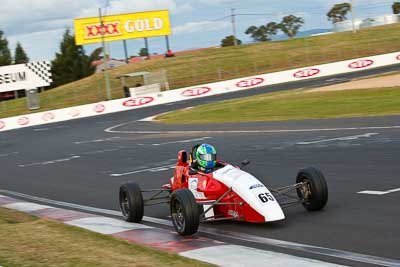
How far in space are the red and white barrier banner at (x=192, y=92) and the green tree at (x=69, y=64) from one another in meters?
47.6

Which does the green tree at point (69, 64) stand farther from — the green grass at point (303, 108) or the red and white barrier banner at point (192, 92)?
the green grass at point (303, 108)

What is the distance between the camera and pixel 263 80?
59.3m

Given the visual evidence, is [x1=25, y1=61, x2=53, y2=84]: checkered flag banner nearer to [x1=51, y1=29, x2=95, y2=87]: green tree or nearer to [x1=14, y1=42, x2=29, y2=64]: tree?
[x1=51, y1=29, x2=95, y2=87]: green tree

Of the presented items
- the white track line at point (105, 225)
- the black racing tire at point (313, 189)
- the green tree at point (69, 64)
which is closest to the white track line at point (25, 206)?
the white track line at point (105, 225)

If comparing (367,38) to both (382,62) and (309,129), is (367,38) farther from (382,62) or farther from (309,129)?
(309,129)

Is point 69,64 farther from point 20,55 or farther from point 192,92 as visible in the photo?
point 192,92

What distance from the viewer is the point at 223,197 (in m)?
9.32

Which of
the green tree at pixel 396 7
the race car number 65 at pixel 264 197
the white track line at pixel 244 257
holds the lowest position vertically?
the white track line at pixel 244 257

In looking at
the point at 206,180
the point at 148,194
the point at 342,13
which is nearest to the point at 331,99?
the point at 148,194

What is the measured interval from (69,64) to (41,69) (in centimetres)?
1484

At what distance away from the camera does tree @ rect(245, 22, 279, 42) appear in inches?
6216

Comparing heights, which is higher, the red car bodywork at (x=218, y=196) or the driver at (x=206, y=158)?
the driver at (x=206, y=158)

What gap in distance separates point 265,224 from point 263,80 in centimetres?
5048

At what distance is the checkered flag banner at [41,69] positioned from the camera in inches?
3413
